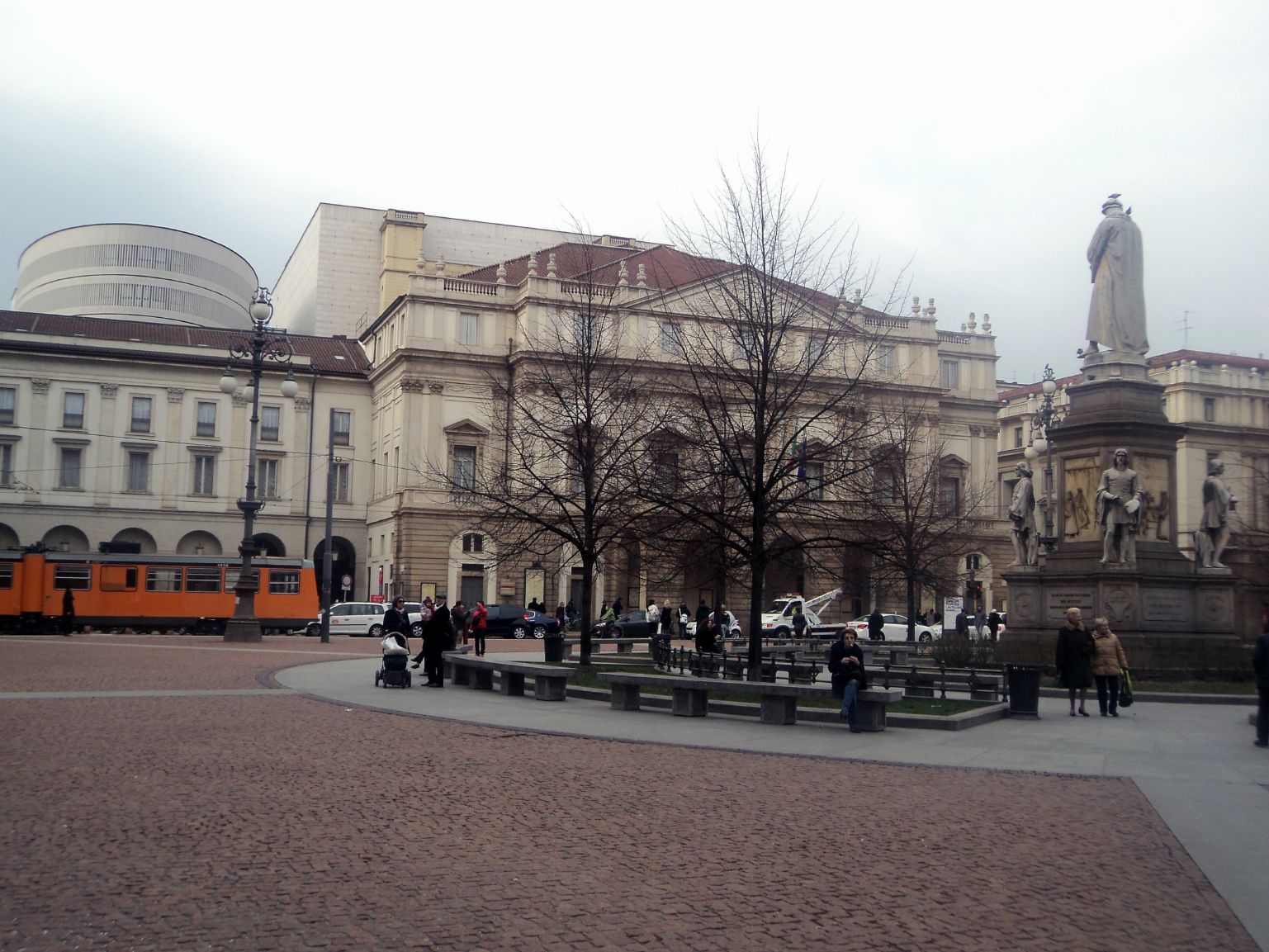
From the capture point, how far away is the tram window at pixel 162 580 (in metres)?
48.3

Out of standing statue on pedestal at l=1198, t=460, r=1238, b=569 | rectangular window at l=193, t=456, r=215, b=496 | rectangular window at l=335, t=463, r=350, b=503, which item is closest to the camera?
standing statue on pedestal at l=1198, t=460, r=1238, b=569

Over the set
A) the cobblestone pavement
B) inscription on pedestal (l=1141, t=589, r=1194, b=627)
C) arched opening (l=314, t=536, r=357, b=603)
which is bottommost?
the cobblestone pavement

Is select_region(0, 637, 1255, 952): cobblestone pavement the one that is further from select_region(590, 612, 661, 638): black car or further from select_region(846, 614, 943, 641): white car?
select_region(846, 614, 943, 641): white car

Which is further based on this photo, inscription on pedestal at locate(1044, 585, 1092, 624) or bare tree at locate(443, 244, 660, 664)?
bare tree at locate(443, 244, 660, 664)

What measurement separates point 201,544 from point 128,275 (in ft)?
92.2

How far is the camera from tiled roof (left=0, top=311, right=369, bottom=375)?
2771 inches

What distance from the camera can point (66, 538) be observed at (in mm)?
68312

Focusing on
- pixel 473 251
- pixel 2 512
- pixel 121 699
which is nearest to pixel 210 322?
pixel 473 251

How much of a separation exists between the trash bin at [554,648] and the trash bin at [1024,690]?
40.1ft

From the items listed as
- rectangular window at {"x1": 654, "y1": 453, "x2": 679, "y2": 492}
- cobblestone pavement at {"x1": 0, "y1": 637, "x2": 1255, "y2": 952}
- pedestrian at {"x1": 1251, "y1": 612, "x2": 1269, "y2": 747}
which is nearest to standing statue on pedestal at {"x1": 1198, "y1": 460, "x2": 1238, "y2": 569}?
pedestrian at {"x1": 1251, "y1": 612, "x2": 1269, "y2": 747}

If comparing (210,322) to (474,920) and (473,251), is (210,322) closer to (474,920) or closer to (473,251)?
(473,251)

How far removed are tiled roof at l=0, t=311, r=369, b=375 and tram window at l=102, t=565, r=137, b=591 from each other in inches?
952

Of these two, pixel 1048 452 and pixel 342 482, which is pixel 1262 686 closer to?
pixel 1048 452

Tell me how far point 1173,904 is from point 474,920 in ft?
13.8
